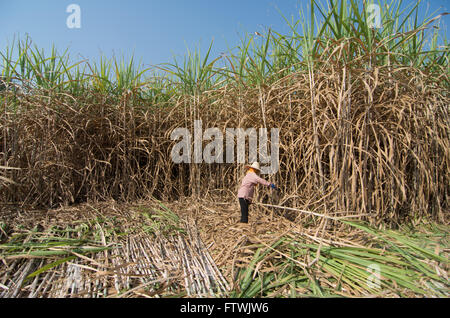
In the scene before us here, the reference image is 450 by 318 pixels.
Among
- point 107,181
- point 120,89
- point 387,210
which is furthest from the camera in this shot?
point 120,89

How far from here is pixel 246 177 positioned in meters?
1.99

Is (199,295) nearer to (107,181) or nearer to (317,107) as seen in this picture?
(317,107)

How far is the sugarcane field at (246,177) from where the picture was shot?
1312 millimetres

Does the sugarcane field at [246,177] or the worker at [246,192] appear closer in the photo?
the sugarcane field at [246,177]

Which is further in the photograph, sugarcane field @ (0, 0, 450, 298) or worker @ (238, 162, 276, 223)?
worker @ (238, 162, 276, 223)

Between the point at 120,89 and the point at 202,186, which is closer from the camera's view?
the point at 202,186

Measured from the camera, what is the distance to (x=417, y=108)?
6.56 feet

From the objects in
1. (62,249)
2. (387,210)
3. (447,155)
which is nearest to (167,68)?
(62,249)

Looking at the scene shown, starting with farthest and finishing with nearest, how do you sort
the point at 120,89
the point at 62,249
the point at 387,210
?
the point at 120,89 → the point at 387,210 → the point at 62,249

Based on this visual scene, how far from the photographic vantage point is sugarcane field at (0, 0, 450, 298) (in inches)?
51.7

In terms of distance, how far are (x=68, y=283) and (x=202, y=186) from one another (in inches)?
64.7

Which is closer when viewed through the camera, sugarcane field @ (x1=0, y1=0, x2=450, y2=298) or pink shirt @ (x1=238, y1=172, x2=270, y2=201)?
sugarcane field @ (x1=0, y1=0, x2=450, y2=298)
